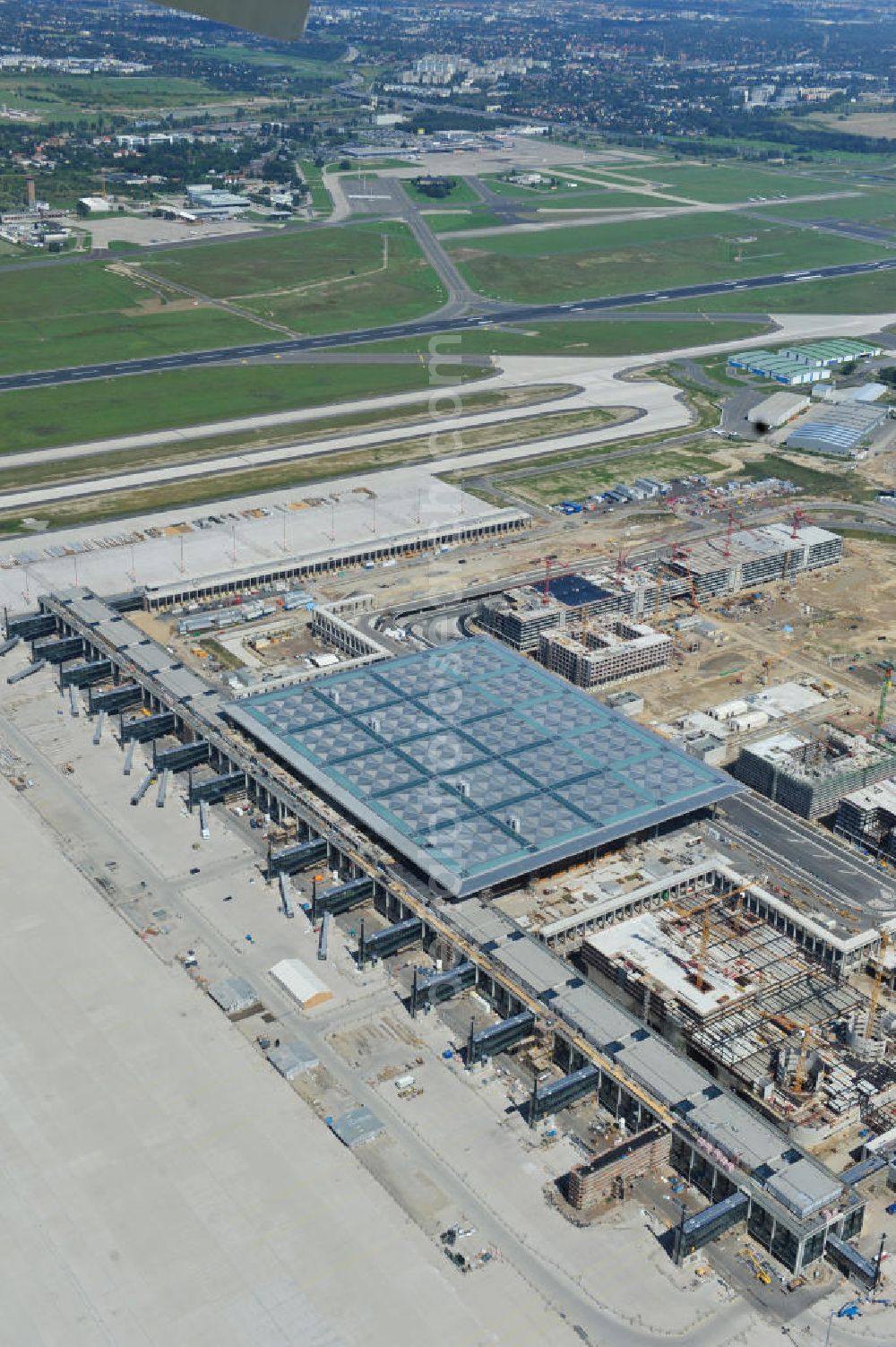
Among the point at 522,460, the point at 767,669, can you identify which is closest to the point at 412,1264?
the point at 767,669

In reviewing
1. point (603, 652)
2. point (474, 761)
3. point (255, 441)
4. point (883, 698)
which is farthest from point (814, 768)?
point (255, 441)

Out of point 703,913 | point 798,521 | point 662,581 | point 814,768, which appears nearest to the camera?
point 703,913

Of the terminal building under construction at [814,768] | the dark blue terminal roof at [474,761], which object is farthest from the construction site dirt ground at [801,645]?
the dark blue terminal roof at [474,761]

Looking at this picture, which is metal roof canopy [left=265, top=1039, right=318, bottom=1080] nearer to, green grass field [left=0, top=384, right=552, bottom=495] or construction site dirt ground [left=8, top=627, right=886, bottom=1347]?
construction site dirt ground [left=8, top=627, right=886, bottom=1347]

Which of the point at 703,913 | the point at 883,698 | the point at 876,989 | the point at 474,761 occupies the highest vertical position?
the point at 474,761

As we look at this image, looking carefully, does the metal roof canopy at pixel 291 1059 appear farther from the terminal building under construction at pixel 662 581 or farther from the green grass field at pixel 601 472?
the green grass field at pixel 601 472

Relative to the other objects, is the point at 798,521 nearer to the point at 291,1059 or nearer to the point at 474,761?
the point at 474,761

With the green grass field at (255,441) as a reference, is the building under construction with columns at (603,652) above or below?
below
